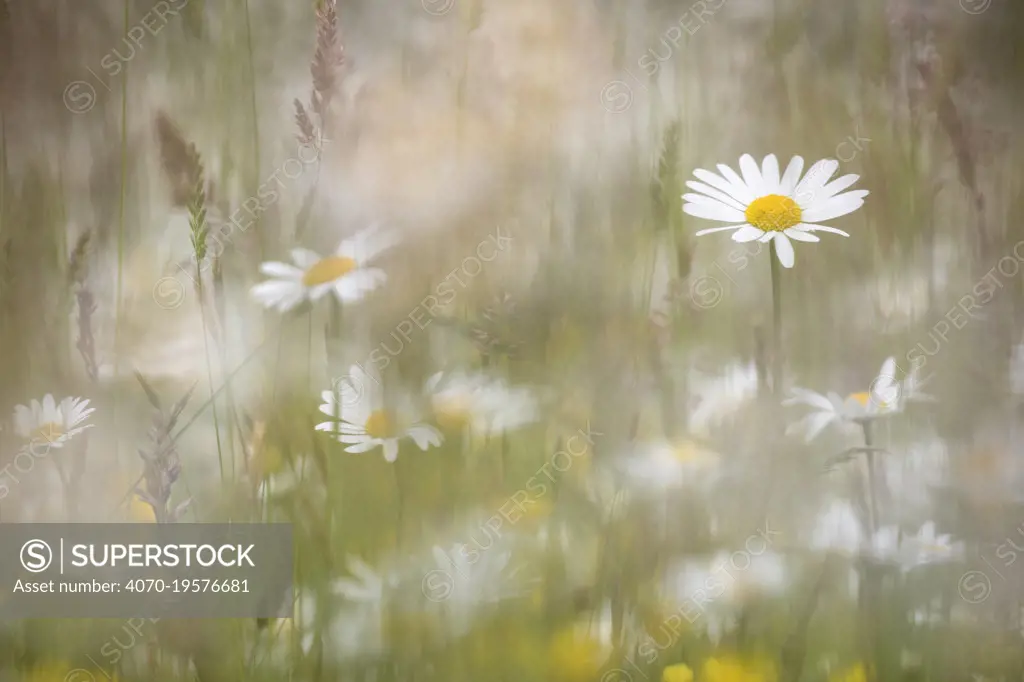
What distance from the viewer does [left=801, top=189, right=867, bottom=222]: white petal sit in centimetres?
107

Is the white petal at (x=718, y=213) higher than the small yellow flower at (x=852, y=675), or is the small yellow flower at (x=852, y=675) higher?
the white petal at (x=718, y=213)

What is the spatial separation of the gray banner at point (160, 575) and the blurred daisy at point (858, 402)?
0.75 metres

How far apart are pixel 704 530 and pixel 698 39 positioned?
703mm

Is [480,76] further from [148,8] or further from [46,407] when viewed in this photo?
[46,407]

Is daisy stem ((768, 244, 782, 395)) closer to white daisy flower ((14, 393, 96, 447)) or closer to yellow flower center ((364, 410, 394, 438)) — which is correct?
yellow flower center ((364, 410, 394, 438))

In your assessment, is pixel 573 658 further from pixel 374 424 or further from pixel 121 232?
pixel 121 232

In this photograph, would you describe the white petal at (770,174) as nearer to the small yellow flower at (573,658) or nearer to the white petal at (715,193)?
the white petal at (715,193)

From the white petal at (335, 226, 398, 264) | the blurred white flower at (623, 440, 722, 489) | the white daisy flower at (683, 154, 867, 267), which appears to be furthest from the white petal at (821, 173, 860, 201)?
the white petal at (335, 226, 398, 264)

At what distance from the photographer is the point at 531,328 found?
1069 mm

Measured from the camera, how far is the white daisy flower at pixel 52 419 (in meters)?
1.07

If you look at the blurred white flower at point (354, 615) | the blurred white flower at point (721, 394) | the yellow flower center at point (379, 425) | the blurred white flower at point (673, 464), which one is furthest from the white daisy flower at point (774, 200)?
the blurred white flower at point (354, 615)

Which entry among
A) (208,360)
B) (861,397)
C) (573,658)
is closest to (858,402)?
(861,397)

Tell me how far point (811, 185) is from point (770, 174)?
6 centimetres

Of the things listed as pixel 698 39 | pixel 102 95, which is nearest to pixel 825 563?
pixel 698 39
